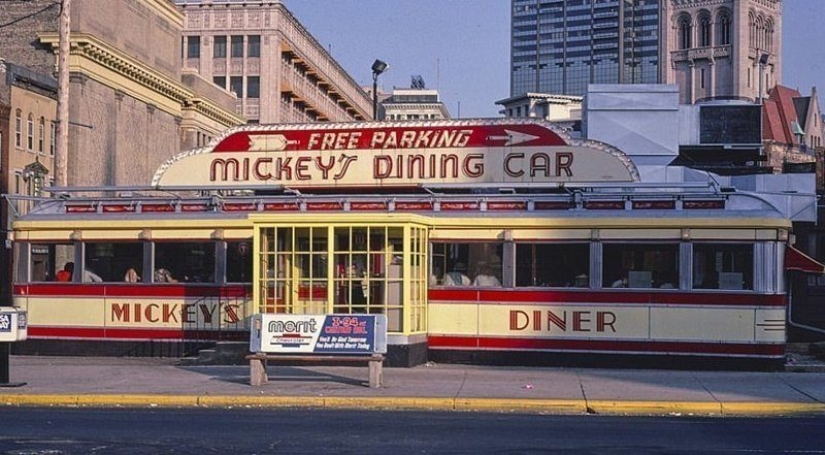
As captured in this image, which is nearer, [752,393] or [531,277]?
[752,393]

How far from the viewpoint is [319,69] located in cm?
9850

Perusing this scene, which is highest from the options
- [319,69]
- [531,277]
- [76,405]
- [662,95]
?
[319,69]

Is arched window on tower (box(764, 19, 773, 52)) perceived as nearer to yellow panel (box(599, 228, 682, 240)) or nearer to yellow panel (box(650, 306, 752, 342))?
yellow panel (box(599, 228, 682, 240))

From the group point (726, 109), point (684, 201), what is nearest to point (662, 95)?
point (726, 109)

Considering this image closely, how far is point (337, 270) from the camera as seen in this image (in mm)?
22828

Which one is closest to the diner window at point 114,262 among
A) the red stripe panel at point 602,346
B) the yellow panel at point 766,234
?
the red stripe panel at point 602,346

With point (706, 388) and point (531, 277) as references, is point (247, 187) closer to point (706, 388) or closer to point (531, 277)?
point (531, 277)

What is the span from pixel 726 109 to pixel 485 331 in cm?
3805

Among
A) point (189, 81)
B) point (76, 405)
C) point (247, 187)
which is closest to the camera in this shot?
point (76, 405)

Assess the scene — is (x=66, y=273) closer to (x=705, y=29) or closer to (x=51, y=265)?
(x=51, y=265)

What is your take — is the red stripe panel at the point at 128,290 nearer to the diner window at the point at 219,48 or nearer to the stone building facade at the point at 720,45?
the diner window at the point at 219,48

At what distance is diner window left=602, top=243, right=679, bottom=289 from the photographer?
75.0 feet

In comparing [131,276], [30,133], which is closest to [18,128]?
[30,133]

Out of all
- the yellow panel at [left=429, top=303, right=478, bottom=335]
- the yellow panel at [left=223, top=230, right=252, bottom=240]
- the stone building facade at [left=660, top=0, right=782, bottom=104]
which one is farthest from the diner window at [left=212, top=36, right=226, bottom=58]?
the stone building facade at [left=660, top=0, right=782, bottom=104]
